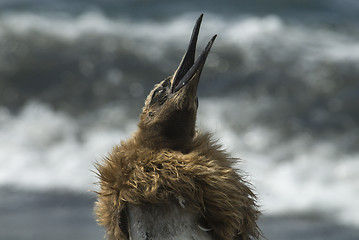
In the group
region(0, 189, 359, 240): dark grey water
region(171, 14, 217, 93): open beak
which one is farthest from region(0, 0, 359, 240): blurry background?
region(171, 14, 217, 93): open beak

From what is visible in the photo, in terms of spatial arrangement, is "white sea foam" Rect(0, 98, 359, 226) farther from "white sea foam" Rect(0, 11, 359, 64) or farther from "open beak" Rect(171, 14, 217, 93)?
"open beak" Rect(171, 14, 217, 93)

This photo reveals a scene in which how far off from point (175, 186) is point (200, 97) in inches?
314

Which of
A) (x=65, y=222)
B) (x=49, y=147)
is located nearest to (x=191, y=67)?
(x=65, y=222)

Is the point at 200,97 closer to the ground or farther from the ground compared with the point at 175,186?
farther from the ground

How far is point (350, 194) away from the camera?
8.02 m

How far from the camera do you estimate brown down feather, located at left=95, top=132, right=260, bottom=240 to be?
2.33 meters

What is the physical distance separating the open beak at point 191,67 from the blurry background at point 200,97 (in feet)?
13.8

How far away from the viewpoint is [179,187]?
233cm

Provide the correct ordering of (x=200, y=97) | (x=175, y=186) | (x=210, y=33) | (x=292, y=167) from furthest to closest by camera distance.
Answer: (x=210, y=33), (x=200, y=97), (x=292, y=167), (x=175, y=186)

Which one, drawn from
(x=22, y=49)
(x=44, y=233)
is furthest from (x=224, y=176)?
(x=22, y=49)

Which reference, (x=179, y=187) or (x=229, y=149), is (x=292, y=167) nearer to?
(x=229, y=149)

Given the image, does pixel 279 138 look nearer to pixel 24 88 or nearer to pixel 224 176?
pixel 24 88

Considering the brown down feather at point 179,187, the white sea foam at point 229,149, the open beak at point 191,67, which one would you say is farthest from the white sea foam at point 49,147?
the brown down feather at point 179,187

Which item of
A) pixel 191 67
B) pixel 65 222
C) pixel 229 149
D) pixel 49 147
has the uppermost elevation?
pixel 49 147
